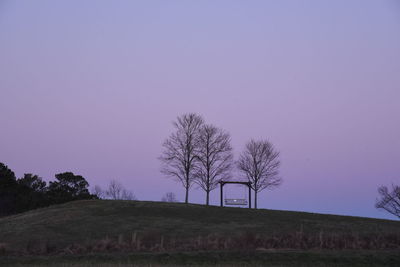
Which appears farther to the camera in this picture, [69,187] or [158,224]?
[69,187]

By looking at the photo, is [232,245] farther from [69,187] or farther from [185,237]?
[69,187]

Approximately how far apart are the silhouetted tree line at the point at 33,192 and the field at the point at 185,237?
28.4 metres

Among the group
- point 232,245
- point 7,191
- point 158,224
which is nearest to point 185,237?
point 232,245

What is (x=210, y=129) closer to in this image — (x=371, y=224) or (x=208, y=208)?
(x=208, y=208)

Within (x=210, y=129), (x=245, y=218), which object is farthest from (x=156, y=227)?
(x=210, y=129)

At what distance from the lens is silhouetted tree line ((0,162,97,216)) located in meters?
81.2

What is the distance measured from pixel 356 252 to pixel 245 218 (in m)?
22.2

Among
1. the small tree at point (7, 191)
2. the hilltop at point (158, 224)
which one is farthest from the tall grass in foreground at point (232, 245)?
the small tree at point (7, 191)

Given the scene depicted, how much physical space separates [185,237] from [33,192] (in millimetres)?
58236

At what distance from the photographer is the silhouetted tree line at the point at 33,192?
81.2 m

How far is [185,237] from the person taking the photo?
34.9 meters

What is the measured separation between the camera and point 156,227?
134ft

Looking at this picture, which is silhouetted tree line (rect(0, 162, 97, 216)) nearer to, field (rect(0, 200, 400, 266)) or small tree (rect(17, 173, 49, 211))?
small tree (rect(17, 173, 49, 211))

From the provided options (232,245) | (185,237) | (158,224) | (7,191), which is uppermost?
(7,191)
